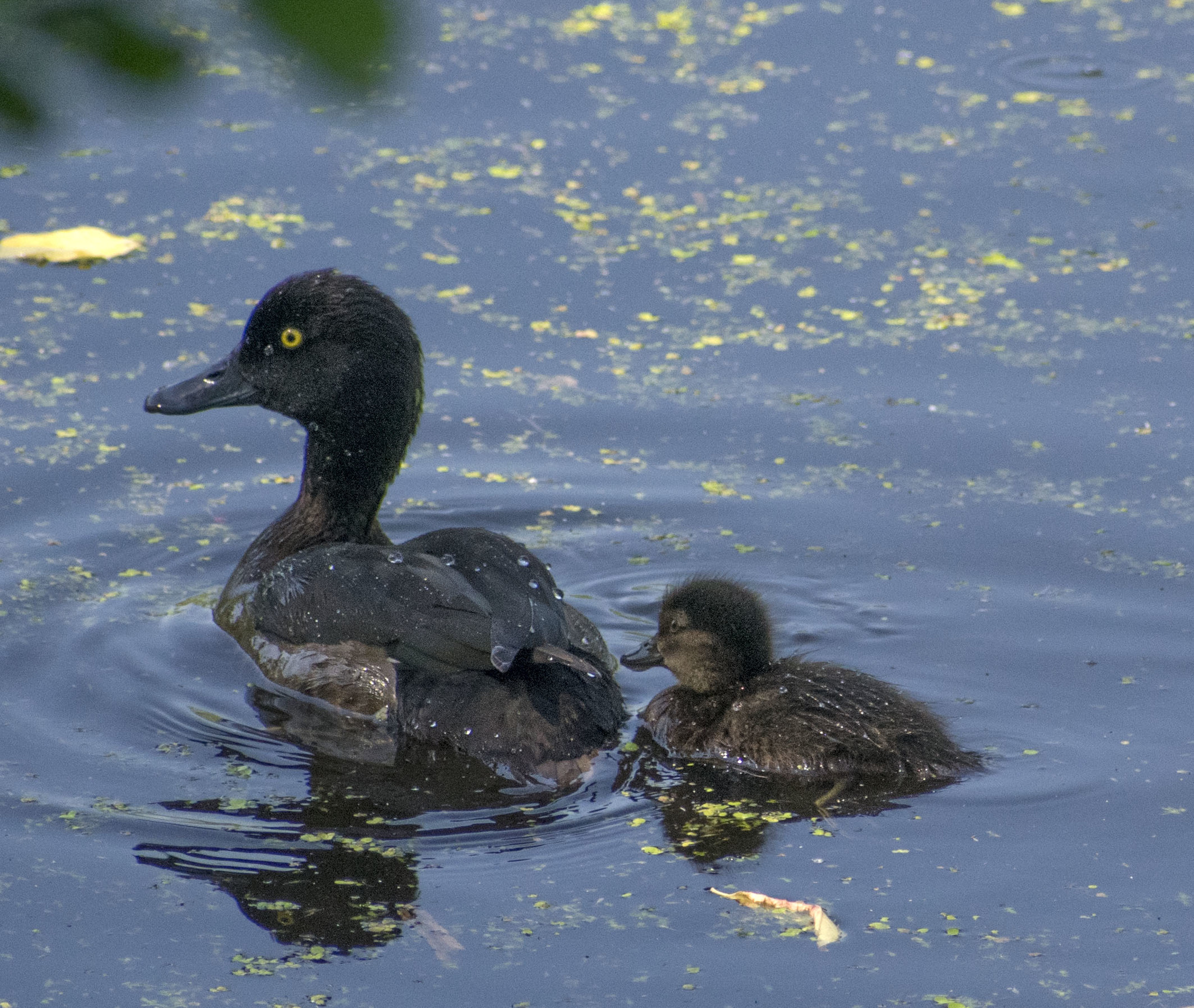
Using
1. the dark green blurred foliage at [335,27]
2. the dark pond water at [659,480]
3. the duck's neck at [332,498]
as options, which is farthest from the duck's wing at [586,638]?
the dark green blurred foliage at [335,27]

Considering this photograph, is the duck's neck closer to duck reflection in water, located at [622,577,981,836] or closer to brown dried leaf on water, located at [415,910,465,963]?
duck reflection in water, located at [622,577,981,836]

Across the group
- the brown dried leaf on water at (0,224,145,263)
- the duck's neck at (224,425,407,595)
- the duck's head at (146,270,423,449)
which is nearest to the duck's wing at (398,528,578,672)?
the duck's neck at (224,425,407,595)

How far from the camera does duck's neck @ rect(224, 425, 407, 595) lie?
20.2ft

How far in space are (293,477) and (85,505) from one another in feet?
2.80

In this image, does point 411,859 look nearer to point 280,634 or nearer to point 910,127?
point 280,634

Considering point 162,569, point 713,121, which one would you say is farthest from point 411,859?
point 713,121

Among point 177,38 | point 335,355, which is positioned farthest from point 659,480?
point 177,38

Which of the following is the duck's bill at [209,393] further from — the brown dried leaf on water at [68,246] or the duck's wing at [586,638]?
the brown dried leaf on water at [68,246]

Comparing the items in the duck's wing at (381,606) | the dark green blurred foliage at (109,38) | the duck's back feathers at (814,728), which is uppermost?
the dark green blurred foliage at (109,38)

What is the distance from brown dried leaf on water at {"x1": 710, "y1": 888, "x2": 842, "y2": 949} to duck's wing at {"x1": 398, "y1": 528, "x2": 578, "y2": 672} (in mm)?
1022

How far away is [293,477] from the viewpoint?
23.3 ft

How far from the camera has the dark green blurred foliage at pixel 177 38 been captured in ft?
5.53

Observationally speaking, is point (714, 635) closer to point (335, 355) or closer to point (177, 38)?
point (335, 355)

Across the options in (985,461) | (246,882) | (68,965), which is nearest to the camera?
(68,965)
